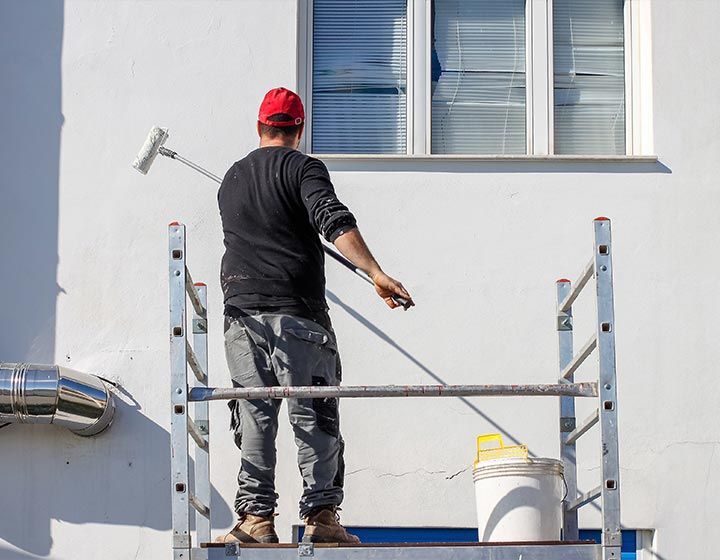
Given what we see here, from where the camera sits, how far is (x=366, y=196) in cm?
883

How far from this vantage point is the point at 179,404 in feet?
21.2

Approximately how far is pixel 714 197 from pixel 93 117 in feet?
Result: 11.2

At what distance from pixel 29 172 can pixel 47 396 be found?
4.59ft

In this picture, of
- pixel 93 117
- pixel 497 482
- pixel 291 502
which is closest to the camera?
pixel 497 482

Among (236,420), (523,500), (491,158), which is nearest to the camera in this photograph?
A: (236,420)

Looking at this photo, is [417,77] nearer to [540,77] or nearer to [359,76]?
[359,76]

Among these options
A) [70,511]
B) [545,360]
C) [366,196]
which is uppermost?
[366,196]

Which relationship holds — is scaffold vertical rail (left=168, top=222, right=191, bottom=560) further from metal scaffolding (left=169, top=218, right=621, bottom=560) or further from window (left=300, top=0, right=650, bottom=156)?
window (left=300, top=0, right=650, bottom=156)

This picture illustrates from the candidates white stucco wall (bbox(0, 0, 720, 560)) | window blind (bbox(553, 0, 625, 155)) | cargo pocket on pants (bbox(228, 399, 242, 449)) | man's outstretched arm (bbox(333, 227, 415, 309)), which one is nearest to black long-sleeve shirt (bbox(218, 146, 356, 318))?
man's outstretched arm (bbox(333, 227, 415, 309))

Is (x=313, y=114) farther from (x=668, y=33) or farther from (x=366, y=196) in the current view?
(x=668, y=33)

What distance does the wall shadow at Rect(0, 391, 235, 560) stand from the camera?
843cm

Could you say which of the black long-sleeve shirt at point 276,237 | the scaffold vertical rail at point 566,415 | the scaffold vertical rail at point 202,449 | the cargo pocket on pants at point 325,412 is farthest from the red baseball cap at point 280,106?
the scaffold vertical rail at point 566,415

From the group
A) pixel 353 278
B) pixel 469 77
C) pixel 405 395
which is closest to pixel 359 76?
pixel 469 77

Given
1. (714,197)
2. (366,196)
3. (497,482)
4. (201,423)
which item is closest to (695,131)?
(714,197)
